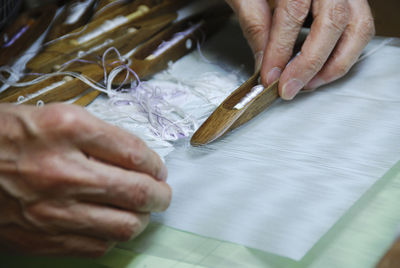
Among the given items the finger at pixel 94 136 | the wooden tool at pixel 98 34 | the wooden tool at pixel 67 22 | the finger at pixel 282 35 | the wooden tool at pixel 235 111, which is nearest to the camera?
the finger at pixel 94 136

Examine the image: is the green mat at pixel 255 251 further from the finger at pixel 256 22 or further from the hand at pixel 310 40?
the finger at pixel 256 22

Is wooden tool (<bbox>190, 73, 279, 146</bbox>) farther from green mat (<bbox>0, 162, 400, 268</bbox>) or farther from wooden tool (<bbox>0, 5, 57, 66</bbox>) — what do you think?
wooden tool (<bbox>0, 5, 57, 66</bbox>)

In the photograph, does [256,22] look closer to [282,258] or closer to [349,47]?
[349,47]

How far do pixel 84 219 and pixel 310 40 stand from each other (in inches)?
23.5

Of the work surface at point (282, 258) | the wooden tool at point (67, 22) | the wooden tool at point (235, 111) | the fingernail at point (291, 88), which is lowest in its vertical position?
the work surface at point (282, 258)

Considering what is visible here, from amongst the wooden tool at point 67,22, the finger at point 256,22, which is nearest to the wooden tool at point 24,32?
the wooden tool at point 67,22

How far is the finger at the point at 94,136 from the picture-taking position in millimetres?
504

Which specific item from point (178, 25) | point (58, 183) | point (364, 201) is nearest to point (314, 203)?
point (364, 201)

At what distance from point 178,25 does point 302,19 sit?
37cm

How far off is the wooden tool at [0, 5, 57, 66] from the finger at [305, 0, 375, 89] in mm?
753

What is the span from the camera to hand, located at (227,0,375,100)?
2.81 ft

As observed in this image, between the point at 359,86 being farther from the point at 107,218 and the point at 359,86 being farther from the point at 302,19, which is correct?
the point at 107,218

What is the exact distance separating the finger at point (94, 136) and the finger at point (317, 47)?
0.40 m

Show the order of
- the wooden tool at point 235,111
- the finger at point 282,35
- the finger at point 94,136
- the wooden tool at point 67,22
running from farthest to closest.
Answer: the wooden tool at point 67,22
the finger at point 282,35
the wooden tool at point 235,111
the finger at point 94,136
